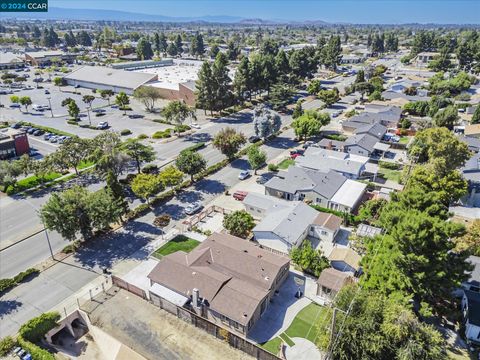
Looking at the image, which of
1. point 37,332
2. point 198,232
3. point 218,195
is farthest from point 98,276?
point 218,195

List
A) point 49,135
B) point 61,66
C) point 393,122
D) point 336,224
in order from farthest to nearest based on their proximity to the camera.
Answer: point 61,66 → point 393,122 → point 49,135 → point 336,224

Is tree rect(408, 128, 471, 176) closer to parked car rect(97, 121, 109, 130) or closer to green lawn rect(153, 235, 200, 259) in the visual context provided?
green lawn rect(153, 235, 200, 259)

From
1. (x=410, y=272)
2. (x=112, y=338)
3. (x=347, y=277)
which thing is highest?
(x=410, y=272)

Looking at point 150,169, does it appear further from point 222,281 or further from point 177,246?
point 222,281

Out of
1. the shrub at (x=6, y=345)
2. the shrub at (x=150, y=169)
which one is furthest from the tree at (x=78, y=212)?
the shrub at (x=150, y=169)

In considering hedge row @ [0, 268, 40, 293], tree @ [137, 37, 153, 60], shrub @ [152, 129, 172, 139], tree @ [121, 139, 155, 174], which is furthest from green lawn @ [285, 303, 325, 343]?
tree @ [137, 37, 153, 60]

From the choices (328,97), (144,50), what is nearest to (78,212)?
(328,97)

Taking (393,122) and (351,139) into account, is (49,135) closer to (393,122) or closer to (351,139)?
(351,139)
